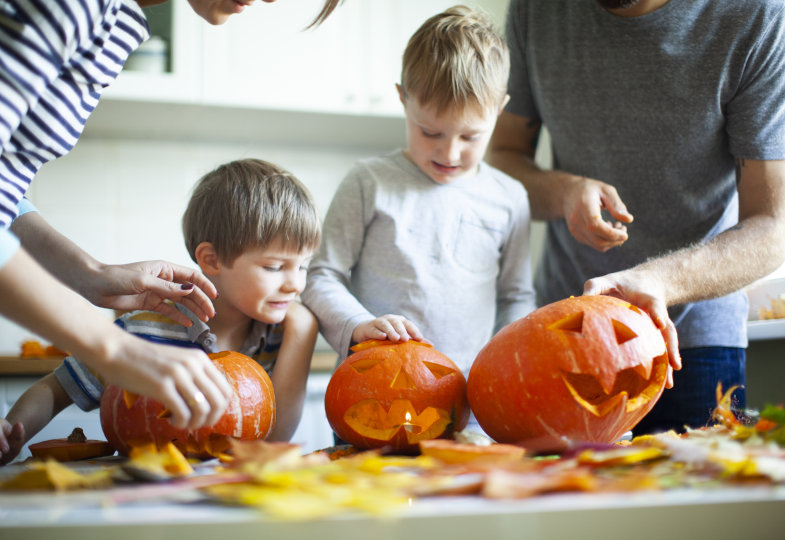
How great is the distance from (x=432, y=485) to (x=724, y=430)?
450 mm

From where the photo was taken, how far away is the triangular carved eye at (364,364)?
0.81 meters

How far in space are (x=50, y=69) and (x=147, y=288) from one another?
330 mm

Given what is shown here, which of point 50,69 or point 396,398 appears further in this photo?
point 396,398

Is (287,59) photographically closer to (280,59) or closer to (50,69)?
(280,59)

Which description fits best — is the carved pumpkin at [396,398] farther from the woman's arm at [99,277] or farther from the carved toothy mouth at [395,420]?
the woman's arm at [99,277]

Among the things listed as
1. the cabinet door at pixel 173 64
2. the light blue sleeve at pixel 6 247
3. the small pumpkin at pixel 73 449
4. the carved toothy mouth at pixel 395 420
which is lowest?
the small pumpkin at pixel 73 449

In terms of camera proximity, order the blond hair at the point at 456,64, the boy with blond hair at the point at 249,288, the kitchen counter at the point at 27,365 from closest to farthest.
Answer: the boy with blond hair at the point at 249,288
the blond hair at the point at 456,64
the kitchen counter at the point at 27,365

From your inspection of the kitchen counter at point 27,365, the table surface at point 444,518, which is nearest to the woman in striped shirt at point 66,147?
the table surface at point 444,518

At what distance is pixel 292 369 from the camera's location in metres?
1.04

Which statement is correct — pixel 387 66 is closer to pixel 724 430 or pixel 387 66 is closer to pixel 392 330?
pixel 392 330

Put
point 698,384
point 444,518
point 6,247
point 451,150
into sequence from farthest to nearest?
point 698,384 < point 451,150 < point 6,247 < point 444,518

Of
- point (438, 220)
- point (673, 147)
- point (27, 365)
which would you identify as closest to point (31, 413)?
point (438, 220)

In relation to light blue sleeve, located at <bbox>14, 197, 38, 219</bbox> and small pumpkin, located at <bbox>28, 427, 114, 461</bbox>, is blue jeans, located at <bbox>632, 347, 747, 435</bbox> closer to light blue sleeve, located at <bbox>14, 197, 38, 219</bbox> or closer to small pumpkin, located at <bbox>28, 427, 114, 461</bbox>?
small pumpkin, located at <bbox>28, 427, 114, 461</bbox>

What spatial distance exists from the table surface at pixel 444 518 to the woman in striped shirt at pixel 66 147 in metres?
0.11
